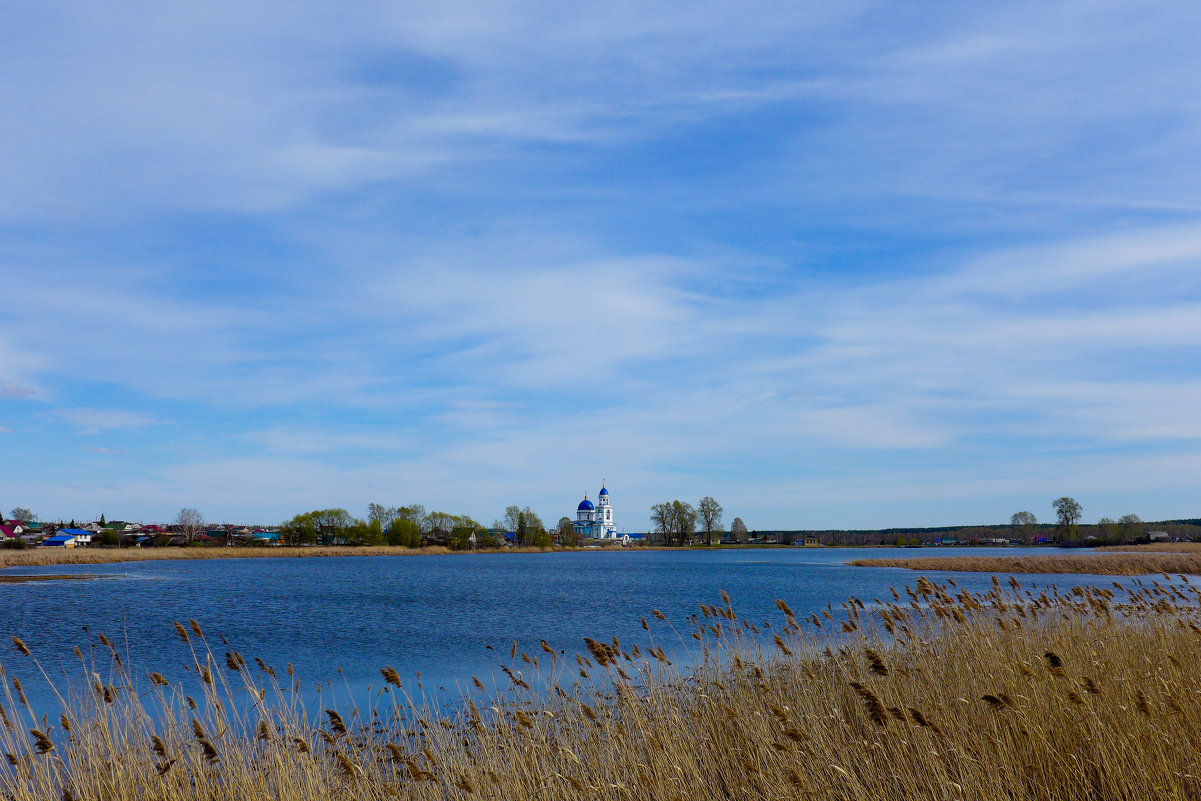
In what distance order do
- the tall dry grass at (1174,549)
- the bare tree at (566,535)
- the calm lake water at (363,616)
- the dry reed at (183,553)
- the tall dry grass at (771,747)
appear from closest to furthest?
1. the tall dry grass at (771,747)
2. the calm lake water at (363,616)
3. the tall dry grass at (1174,549)
4. the dry reed at (183,553)
5. the bare tree at (566,535)

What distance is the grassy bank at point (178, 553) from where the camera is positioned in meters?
66.5

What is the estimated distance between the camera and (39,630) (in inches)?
926

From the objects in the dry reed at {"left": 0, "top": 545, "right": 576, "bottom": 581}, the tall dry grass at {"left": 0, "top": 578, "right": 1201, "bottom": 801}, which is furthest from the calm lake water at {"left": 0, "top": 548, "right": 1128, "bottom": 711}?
the dry reed at {"left": 0, "top": 545, "right": 576, "bottom": 581}

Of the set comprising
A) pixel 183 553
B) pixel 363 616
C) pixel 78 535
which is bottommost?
pixel 183 553

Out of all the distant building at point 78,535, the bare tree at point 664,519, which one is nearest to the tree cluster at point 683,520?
the bare tree at point 664,519

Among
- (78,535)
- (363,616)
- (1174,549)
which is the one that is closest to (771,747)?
(363,616)

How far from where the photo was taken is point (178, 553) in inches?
3548

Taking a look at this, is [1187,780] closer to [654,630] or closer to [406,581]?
[654,630]

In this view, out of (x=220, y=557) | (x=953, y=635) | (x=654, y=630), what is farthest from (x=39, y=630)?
(x=220, y=557)

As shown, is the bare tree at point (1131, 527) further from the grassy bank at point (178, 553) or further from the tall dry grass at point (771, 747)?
the tall dry grass at point (771, 747)

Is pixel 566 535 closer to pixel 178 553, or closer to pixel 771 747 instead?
pixel 178 553

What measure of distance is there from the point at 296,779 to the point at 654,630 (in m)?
16.7

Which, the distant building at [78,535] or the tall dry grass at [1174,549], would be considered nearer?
the tall dry grass at [1174,549]

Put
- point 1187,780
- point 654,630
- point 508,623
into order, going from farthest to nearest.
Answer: point 508,623 < point 654,630 < point 1187,780
